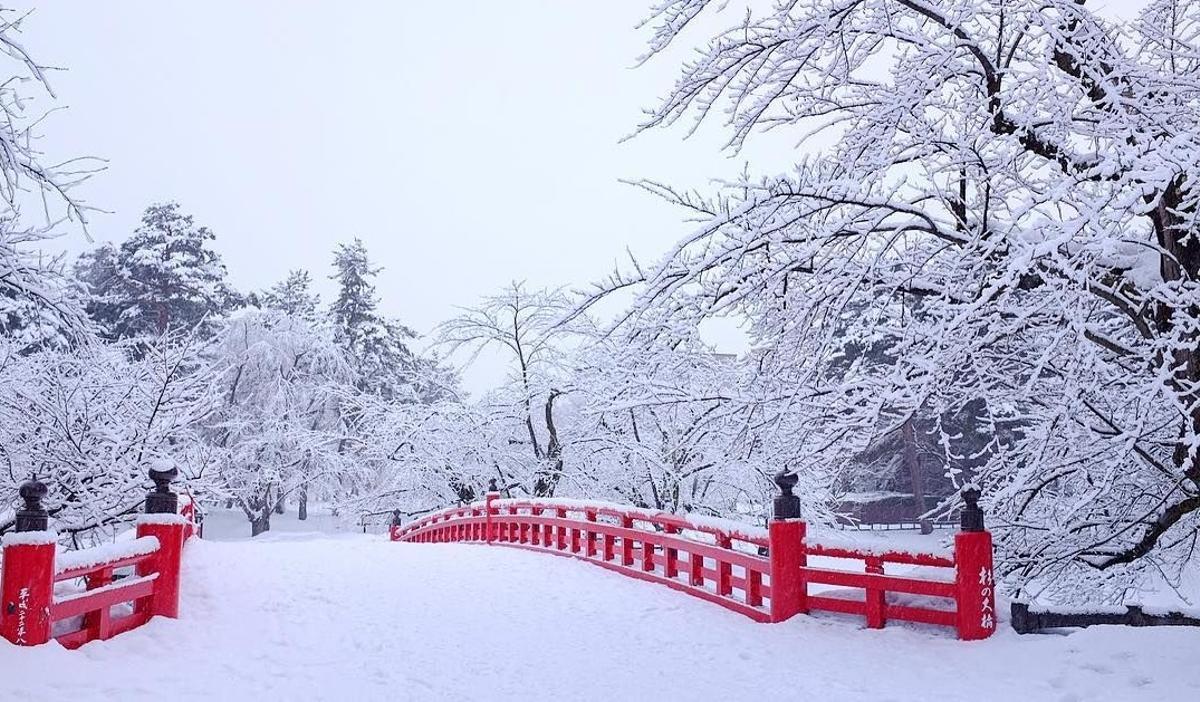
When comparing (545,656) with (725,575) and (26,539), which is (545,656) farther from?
(26,539)

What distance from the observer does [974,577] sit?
661 centimetres

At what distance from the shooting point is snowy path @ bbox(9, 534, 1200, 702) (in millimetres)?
5570

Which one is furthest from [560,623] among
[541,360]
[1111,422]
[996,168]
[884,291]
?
[541,360]

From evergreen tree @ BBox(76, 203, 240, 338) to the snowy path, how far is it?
35.1 metres

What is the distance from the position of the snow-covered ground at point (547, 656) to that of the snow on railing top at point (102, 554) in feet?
1.82

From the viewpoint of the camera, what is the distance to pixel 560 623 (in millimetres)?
8547

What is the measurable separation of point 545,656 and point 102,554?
11.0 feet

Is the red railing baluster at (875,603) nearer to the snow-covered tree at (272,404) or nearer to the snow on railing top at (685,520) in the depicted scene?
the snow on railing top at (685,520)

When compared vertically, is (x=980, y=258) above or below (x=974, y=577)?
above

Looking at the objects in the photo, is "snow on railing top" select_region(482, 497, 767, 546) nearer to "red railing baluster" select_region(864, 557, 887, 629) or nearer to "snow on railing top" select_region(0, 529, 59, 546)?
"red railing baluster" select_region(864, 557, 887, 629)

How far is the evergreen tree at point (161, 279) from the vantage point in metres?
41.2

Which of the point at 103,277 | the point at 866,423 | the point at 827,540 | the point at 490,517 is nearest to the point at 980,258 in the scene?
the point at 866,423

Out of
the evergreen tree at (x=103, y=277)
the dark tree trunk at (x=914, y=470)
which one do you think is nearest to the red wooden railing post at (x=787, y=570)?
the dark tree trunk at (x=914, y=470)

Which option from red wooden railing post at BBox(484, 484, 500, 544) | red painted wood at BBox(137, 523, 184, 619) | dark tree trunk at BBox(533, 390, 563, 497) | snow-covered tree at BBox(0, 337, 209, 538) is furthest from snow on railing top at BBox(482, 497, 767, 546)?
dark tree trunk at BBox(533, 390, 563, 497)
